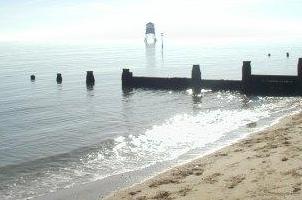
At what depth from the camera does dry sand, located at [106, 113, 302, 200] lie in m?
9.85

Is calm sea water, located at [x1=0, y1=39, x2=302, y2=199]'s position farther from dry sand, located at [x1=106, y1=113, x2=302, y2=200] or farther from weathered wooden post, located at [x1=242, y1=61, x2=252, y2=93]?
dry sand, located at [x1=106, y1=113, x2=302, y2=200]

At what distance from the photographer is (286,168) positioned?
1120cm

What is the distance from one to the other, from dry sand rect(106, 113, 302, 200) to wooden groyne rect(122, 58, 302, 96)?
66.2ft

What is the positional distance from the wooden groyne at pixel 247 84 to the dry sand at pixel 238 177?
2018cm

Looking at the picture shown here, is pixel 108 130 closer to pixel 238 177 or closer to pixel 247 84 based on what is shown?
pixel 238 177

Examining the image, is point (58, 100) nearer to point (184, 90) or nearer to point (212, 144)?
point (184, 90)

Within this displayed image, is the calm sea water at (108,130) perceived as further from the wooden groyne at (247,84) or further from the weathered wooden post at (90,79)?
the weathered wooden post at (90,79)

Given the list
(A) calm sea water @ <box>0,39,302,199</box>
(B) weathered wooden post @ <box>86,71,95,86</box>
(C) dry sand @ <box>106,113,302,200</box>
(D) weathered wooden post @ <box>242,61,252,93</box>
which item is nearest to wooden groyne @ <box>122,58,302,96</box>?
(D) weathered wooden post @ <box>242,61,252,93</box>

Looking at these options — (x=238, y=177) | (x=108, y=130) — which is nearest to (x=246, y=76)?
(x=108, y=130)

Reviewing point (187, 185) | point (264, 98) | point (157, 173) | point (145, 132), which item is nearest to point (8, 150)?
point (145, 132)

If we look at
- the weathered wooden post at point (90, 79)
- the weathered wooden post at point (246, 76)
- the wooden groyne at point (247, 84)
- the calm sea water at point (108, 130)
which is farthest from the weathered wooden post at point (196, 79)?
the weathered wooden post at point (90, 79)

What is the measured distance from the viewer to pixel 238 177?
37.0 feet

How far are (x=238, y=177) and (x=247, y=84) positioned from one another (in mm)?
26361

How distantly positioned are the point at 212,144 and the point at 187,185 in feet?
24.4
